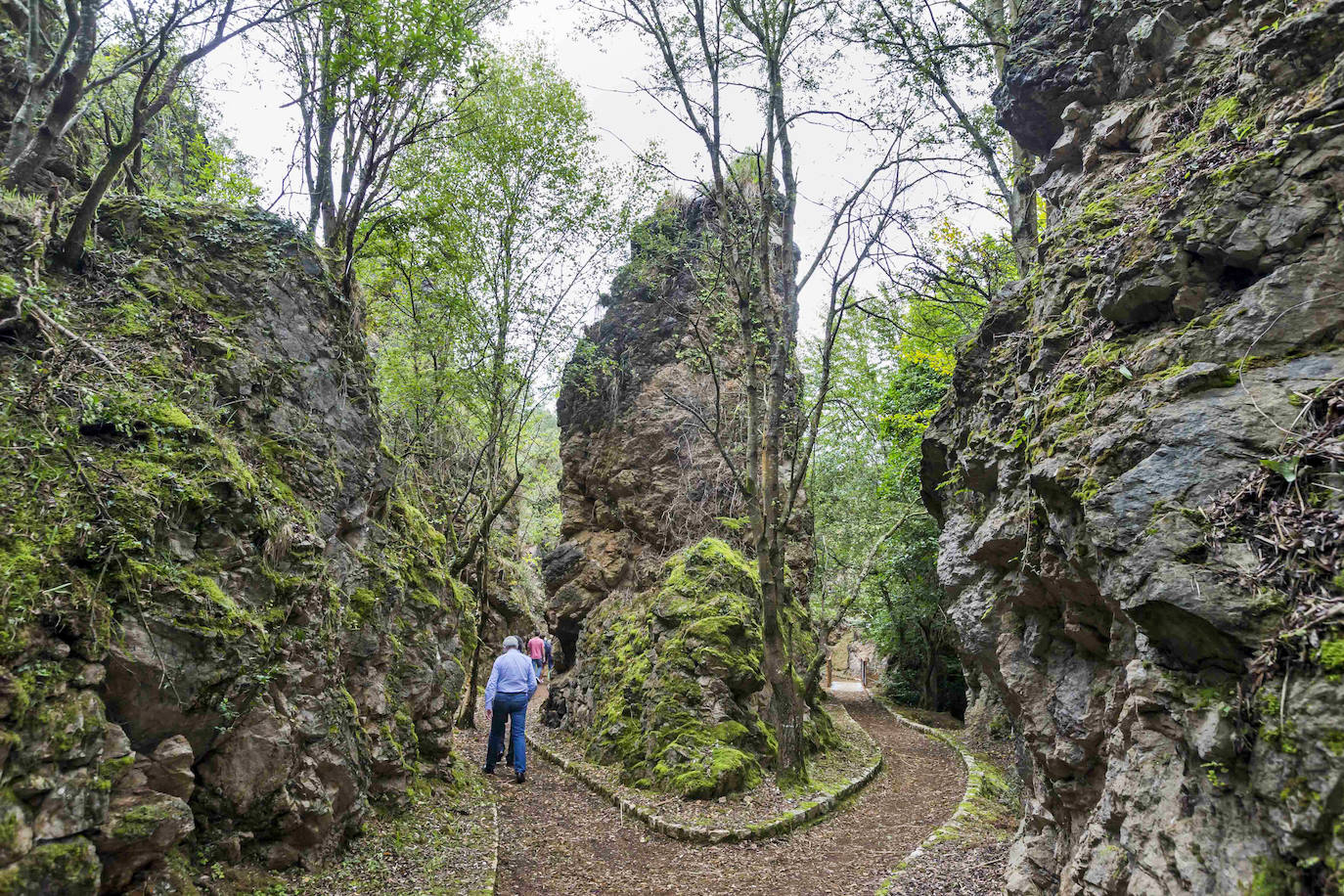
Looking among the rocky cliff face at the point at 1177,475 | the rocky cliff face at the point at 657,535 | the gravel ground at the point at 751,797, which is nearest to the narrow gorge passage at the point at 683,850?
the gravel ground at the point at 751,797

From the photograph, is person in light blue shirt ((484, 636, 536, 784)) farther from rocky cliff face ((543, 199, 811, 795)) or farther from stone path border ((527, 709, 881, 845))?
rocky cliff face ((543, 199, 811, 795))

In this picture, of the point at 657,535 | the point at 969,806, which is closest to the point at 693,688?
the point at 969,806

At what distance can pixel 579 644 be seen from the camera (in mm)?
15438

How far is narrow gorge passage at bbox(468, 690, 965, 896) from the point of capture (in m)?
6.80

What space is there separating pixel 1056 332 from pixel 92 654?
6924mm

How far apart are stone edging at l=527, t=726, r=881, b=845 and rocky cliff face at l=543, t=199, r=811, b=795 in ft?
1.91

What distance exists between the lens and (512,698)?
1006cm

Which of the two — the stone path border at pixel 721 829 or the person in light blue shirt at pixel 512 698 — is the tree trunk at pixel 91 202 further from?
the stone path border at pixel 721 829

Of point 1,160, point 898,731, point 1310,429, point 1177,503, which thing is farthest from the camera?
point 898,731

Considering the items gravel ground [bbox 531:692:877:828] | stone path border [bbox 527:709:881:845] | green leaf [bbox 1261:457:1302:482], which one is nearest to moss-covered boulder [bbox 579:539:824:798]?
gravel ground [bbox 531:692:877:828]

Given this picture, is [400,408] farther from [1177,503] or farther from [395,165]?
[1177,503]

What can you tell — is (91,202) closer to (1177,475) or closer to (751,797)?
(1177,475)

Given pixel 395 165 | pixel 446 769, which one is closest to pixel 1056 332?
pixel 446 769

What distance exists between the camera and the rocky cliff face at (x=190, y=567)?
11.9 ft
